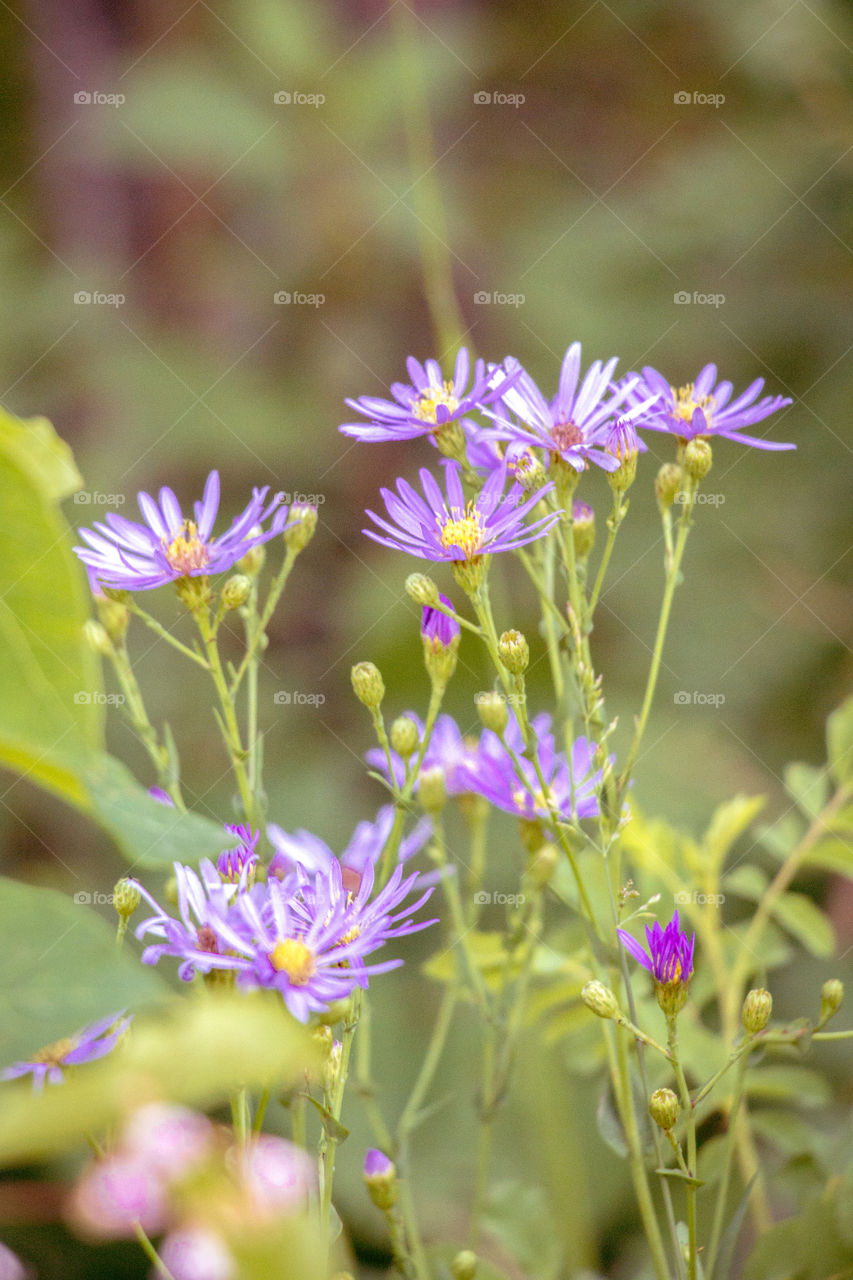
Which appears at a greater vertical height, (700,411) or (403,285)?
(403,285)

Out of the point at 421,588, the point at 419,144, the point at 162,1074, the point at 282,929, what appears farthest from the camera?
the point at 419,144

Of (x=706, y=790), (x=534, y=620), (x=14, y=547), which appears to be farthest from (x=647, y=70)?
(x=14, y=547)

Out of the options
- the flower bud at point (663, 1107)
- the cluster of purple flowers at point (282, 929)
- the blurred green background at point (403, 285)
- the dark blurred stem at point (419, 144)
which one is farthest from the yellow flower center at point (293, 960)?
the dark blurred stem at point (419, 144)

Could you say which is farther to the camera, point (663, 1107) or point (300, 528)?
point (300, 528)

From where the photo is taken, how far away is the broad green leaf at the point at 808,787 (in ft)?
1.51

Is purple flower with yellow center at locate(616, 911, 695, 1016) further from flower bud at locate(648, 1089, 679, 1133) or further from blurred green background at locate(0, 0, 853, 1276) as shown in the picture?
blurred green background at locate(0, 0, 853, 1276)

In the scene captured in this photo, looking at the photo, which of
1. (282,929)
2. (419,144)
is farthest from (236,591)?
(419,144)

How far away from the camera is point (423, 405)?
372mm

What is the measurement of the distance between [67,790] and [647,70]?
114 cm

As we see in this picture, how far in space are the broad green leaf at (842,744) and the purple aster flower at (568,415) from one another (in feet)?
0.58

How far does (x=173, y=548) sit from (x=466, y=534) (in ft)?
0.30

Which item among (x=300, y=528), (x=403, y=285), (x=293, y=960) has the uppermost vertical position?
(x=403, y=285)

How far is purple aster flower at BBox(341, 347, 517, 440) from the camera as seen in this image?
13.6 inches

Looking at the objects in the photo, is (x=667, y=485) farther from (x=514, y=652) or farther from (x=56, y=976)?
(x=56, y=976)
